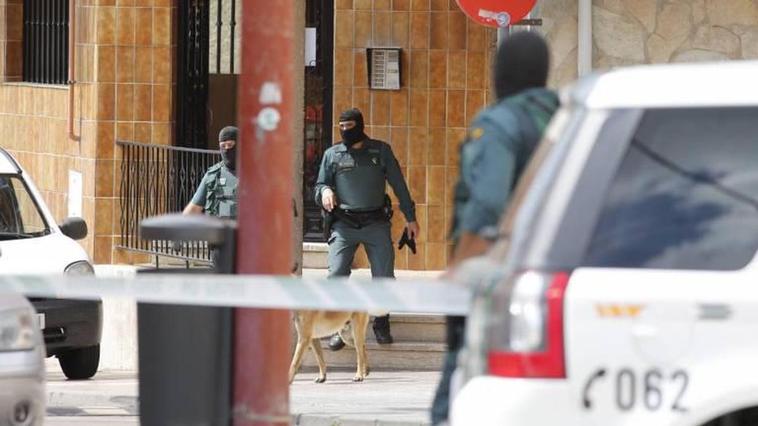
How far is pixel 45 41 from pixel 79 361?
5506 mm

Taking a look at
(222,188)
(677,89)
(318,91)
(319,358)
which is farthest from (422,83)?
(677,89)

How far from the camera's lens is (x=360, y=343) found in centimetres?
1426

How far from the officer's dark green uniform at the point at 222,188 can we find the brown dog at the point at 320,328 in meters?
0.95

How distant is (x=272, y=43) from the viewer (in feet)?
21.7

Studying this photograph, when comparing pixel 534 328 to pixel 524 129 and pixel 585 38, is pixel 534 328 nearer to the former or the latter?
pixel 524 129

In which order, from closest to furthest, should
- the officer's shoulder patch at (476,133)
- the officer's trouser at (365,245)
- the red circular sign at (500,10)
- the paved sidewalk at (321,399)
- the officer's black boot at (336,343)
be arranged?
the officer's shoulder patch at (476,133), the paved sidewalk at (321,399), the red circular sign at (500,10), the officer's trouser at (365,245), the officer's black boot at (336,343)

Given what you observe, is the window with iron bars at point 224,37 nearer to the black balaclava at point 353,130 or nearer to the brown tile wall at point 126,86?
the brown tile wall at point 126,86

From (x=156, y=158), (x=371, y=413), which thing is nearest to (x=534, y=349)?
(x=371, y=413)

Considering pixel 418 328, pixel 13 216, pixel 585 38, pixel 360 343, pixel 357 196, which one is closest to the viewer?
pixel 13 216

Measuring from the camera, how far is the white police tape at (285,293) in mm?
6227

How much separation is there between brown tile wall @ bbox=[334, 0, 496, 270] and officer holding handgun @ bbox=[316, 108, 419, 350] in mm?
2237

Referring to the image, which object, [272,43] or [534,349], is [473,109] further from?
[534,349]

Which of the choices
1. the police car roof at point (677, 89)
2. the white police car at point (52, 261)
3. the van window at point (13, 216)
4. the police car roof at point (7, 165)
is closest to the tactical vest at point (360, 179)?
the white police car at point (52, 261)

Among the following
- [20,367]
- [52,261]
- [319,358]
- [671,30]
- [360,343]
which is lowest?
[319,358]
